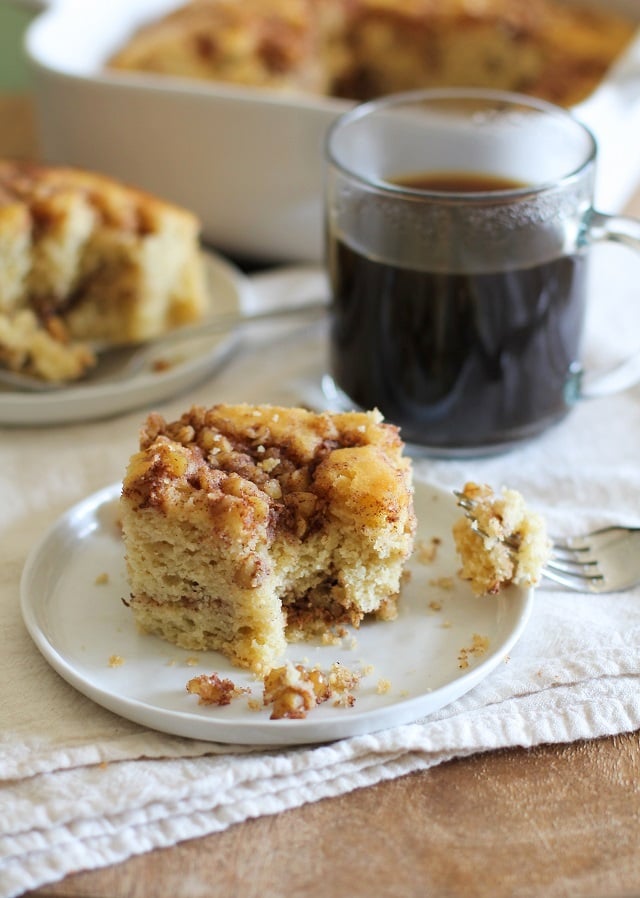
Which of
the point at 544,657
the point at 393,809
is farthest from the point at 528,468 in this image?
the point at 393,809

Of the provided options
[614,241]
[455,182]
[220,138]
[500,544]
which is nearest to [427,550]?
[500,544]

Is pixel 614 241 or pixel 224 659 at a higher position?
pixel 614 241

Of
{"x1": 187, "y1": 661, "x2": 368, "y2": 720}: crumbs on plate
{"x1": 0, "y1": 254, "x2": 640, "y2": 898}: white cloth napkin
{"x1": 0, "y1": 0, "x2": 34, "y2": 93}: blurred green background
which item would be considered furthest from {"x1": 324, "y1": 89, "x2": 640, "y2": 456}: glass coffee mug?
{"x1": 0, "y1": 0, "x2": 34, "y2": 93}: blurred green background

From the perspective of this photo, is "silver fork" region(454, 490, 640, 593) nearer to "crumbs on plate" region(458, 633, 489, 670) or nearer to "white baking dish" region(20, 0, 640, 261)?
"crumbs on plate" region(458, 633, 489, 670)

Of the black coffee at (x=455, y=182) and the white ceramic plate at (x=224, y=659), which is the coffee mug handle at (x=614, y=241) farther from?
the white ceramic plate at (x=224, y=659)

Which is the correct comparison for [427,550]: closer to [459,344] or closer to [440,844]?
[459,344]

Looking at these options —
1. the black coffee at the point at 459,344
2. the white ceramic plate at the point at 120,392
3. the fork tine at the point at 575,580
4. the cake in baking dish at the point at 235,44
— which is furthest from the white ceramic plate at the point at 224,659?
the cake in baking dish at the point at 235,44

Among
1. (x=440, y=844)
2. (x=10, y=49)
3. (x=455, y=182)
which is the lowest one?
(x=10, y=49)

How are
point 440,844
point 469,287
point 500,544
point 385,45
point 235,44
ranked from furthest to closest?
point 385,45 < point 235,44 < point 469,287 < point 500,544 < point 440,844
